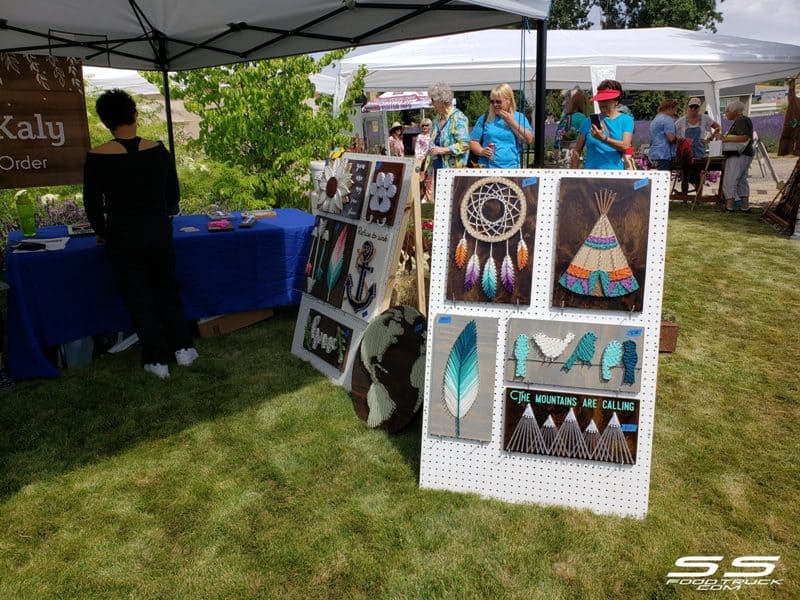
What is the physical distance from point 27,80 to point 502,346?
10.9 feet

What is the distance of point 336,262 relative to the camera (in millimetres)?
3543

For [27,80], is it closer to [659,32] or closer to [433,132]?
[433,132]

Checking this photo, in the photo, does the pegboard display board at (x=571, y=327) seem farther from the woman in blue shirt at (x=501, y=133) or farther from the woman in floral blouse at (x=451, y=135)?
the woman in floral blouse at (x=451, y=135)

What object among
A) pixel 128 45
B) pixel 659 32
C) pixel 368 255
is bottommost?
pixel 368 255

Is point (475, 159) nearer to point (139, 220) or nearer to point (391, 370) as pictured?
point (391, 370)

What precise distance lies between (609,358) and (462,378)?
551mm

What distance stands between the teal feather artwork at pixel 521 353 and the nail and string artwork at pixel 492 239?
144mm

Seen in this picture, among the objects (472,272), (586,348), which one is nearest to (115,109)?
(472,272)

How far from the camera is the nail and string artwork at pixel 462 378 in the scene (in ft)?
7.53

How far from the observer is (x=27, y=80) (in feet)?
11.8

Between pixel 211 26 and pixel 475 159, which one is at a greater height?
pixel 211 26

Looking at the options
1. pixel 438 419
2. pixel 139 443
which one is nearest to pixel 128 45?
pixel 139 443

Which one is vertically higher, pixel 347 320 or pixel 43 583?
pixel 347 320

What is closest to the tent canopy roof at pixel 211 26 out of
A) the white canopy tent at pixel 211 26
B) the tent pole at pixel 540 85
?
the white canopy tent at pixel 211 26
